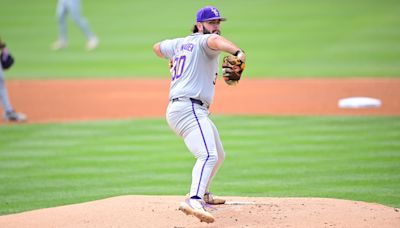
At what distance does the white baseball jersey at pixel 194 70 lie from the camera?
21.8 feet

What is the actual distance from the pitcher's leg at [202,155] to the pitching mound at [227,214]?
0.35 metres

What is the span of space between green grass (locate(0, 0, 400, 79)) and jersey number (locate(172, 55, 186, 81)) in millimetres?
11238

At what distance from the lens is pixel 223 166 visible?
32.6 ft

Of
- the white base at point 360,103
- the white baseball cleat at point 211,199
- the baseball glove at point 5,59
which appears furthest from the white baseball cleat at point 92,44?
the white baseball cleat at point 211,199

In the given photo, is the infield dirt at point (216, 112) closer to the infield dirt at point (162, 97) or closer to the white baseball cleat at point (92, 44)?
the infield dirt at point (162, 97)

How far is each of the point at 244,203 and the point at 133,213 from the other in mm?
1132

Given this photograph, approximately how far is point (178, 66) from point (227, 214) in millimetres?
1443

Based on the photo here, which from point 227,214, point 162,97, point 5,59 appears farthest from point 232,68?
point 162,97

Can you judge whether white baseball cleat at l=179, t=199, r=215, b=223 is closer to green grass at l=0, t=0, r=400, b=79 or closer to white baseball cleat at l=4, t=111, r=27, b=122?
white baseball cleat at l=4, t=111, r=27, b=122

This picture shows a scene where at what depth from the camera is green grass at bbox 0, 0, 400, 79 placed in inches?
758

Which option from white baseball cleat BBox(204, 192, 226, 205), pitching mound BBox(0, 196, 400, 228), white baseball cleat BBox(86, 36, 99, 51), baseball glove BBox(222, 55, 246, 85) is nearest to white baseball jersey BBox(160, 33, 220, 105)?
baseball glove BBox(222, 55, 246, 85)

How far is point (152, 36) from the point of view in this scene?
23953 millimetres

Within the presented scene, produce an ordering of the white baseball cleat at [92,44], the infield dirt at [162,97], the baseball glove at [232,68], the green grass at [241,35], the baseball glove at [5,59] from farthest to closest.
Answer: the white baseball cleat at [92,44], the green grass at [241,35], the infield dirt at [162,97], the baseball glove at [5,59], the baseball glove at [232,68]

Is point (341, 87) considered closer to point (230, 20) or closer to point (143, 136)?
point (143, 136)
